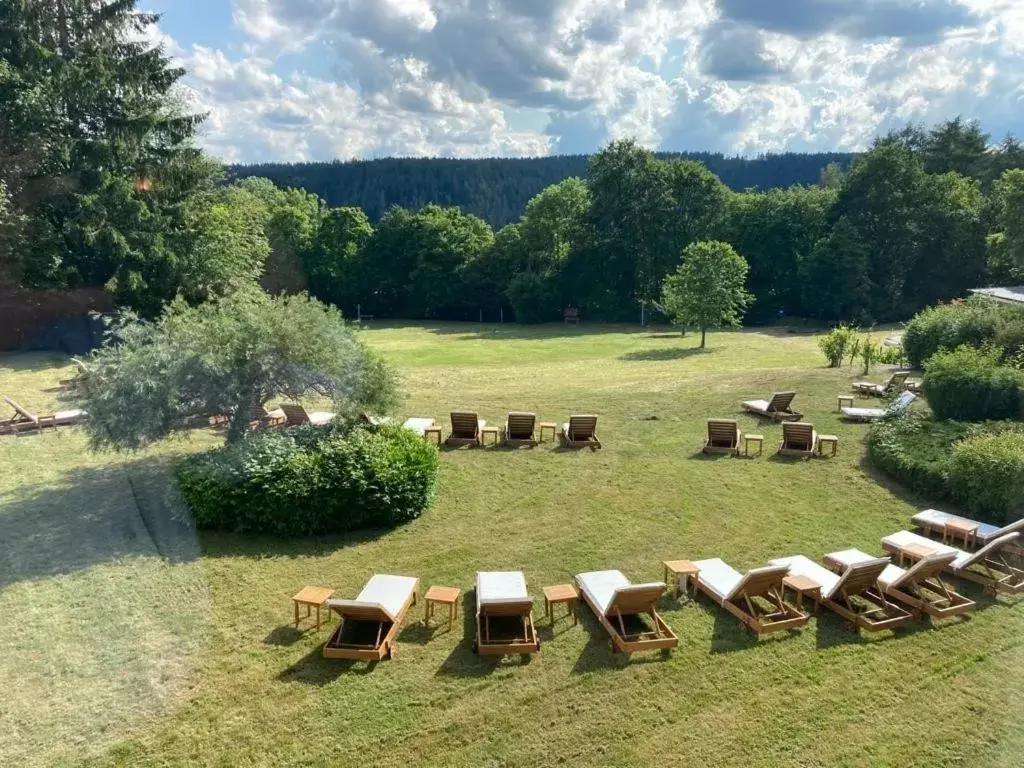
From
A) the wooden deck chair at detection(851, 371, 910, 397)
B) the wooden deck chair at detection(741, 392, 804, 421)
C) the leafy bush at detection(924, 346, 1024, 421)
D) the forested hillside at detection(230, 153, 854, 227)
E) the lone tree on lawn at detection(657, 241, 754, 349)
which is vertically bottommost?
the wooden deck chair at detection(741, 392, 804, 421)

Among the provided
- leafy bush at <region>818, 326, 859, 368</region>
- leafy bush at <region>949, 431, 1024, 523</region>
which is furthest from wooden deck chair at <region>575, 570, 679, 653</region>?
leafy bush at <region>818, 326, 859, 368</region>

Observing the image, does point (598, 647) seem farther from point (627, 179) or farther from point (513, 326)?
point (627, 179)

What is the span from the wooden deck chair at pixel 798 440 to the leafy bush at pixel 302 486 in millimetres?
7904

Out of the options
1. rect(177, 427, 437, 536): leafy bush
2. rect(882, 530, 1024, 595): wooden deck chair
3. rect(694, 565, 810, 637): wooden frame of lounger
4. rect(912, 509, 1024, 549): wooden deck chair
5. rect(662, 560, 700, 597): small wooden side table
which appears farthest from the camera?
rect(177, 427, 437, 536): leafy bush

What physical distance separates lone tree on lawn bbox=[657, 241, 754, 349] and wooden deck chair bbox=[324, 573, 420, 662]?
100.0ft

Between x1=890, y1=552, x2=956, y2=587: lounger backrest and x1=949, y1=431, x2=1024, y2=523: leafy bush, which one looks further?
x1=949, y1=431, x2=1024, y2=523: leafy bush

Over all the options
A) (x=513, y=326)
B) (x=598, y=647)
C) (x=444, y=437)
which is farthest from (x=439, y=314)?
(x=598, y=647)

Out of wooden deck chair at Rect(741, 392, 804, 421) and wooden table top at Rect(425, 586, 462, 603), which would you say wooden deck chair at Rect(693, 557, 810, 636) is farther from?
wooden deck chair at Rect(741, 392, 804, 421)

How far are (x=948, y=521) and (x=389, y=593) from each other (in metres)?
8.49

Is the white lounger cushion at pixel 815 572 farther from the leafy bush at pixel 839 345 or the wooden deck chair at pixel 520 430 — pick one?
the leafy bush at pixel 839 345

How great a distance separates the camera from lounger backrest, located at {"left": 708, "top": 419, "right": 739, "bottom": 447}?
15094 millimetres

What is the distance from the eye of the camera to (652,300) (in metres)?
52.4

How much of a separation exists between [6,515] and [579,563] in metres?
9.38

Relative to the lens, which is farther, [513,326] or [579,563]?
[513,326]
